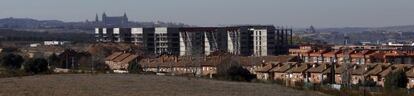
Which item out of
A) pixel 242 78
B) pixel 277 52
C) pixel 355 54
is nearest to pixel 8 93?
pixel 242 78

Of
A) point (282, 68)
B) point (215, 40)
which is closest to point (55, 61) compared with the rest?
point (282, 68)

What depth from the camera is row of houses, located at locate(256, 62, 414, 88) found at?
3917 centimetres

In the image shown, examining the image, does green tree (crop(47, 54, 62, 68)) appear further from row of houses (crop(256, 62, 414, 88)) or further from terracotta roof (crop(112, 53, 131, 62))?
row of houses (crop(256, 62, 414, 88))

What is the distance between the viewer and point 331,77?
4100cm

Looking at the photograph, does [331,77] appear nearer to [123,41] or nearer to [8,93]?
[8,93]

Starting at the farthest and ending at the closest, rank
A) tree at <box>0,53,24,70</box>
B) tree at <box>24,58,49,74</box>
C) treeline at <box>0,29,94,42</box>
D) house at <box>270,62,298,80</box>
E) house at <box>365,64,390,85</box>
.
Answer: treeline at <box>0,29,94,42</box>, tree at <box>0,53,24,70</box>, house at <box>270,62,298,80</box>, house at <box>365,64,390,85</box>, tree at <box>24,58,49,74</box>

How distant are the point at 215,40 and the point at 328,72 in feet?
144

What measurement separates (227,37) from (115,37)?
1422cm

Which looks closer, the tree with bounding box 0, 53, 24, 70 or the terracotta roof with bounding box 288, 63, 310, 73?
the terracotta roof with bounding box 288, 63, 310, 73

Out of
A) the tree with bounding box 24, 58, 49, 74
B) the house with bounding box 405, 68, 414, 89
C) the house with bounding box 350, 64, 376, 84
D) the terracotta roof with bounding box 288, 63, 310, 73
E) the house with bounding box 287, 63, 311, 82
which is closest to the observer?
the house with bounding box 405, 68, 414, 89

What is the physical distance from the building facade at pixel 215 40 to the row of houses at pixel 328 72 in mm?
34596

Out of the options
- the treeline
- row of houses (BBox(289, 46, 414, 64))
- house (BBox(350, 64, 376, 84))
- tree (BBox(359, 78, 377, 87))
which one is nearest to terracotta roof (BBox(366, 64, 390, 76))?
house (BBox(350, 64, 376, 84))

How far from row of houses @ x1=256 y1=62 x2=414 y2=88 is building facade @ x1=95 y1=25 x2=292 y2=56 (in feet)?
114

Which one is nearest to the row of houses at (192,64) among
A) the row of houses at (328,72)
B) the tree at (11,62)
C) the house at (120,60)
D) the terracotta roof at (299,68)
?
the house at (120,60)
